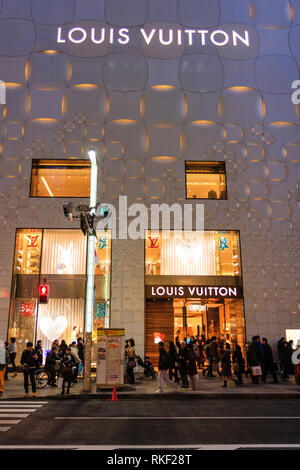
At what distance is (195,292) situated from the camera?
802 inches

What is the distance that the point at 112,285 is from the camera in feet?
65.5

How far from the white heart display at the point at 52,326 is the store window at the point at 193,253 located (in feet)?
16.3

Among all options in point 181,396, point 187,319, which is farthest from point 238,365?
point 187,319

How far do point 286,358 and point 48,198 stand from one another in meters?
13.3

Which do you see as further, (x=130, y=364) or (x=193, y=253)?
(x=193, y=253)

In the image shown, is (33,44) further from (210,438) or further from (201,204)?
(210,438)

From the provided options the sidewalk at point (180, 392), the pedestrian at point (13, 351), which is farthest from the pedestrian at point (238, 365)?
the pedestrian at point (13, 351)

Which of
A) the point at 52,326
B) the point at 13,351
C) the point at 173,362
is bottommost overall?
the point at 173,362

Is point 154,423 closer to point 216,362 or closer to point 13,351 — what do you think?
point 216,362

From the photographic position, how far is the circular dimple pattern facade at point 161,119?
20.5m

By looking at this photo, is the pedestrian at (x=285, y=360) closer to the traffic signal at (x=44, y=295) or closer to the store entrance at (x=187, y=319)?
the store entrance at (x=187, y=319)

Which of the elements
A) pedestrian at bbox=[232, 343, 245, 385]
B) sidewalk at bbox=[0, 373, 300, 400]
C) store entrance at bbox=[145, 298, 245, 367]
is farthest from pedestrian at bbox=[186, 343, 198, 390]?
store entrance at bbox=[145, 298, 245, 367]

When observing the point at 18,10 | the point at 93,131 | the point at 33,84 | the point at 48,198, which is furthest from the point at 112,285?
the point at 18,10

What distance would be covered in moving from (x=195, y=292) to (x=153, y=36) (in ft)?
45.9
